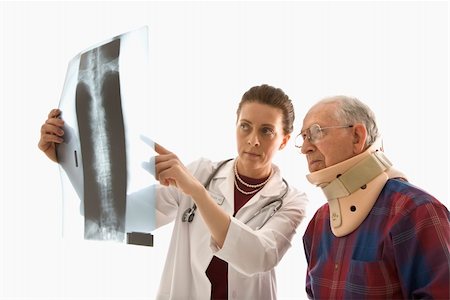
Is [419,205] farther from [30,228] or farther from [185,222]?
[30,228]

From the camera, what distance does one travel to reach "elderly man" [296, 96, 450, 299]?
1.17m

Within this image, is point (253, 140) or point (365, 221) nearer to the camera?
point (365, 221)

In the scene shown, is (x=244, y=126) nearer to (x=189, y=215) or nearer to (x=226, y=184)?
(x=226, y=184)

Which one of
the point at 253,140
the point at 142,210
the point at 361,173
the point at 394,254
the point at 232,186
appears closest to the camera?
the point at 394,254

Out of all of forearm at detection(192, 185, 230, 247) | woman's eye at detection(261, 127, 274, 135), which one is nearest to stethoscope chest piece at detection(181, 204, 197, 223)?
forearm at detection(192, 185, 230, 247)

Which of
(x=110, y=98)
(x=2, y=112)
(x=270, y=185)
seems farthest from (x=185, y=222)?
(x=2, y=112)

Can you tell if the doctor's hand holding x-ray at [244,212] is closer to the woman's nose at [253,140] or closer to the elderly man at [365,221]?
the woman's nose at [253,140]

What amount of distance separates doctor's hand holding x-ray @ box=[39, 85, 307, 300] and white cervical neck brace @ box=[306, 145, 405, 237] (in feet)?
0.87

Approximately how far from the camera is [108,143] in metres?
1.49

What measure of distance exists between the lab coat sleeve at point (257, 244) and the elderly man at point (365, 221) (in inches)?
4.8

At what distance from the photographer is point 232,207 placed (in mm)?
1698

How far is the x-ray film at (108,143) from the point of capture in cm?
140

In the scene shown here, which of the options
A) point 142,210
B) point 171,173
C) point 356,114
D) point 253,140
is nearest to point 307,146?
point 356,114

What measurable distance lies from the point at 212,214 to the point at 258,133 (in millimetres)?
316
